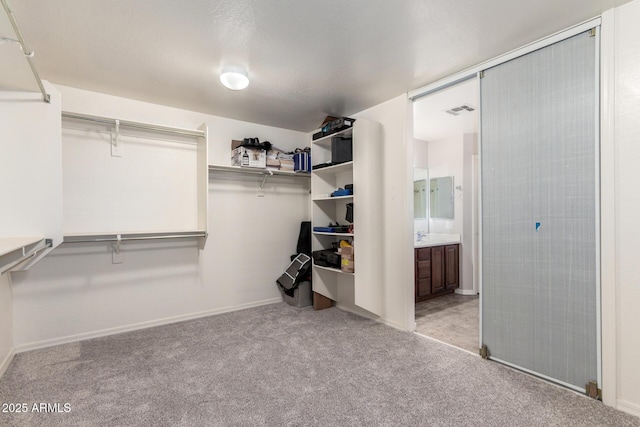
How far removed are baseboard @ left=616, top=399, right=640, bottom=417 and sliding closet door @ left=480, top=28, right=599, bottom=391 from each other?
0.56ft

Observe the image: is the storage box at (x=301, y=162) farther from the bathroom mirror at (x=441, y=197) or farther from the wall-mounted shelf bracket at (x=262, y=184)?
the bathroom mirror at (x=441, y=197)

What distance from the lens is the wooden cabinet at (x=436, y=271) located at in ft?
13.5

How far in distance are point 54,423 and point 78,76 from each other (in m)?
2.67

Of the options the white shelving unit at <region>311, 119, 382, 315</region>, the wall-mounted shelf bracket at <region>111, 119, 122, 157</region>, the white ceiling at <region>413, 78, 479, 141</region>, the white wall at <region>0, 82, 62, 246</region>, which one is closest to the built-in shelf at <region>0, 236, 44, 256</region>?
the white wall at <region>0, 82, 62, 246</region>

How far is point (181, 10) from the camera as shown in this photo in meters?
1.83

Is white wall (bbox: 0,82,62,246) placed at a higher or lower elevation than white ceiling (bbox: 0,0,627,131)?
lower

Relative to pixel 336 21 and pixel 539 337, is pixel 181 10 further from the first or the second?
pixel 539 337

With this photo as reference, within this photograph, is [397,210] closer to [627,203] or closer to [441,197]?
[627,203]

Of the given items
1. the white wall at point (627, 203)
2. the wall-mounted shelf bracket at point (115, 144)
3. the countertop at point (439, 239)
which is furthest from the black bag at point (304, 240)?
the white wall at point (627, 203)

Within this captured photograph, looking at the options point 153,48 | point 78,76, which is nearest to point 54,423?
point 153,48

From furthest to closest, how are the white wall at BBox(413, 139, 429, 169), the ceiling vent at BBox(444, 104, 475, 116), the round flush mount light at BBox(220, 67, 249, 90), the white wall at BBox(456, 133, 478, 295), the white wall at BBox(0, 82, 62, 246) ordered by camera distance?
1. the white wall at BBox(413, 139, 429, 169)
2. the white wall at BBox(456, 133, 478, 295)
3. the ceiling vent at BBox(444, 104, 475, 116)
4. the round flush mount light at BBox(220, 67, 249, 90)
5. the white wall at BBox(0, 82, 62, 246)

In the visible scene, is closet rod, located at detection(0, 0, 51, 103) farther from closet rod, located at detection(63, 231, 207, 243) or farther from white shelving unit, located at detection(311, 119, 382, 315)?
white shelving unit, located at detection(311, 119, 382, 315)

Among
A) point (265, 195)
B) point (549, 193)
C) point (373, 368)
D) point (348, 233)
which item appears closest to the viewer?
point (549, 193)

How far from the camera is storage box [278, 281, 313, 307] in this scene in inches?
154
